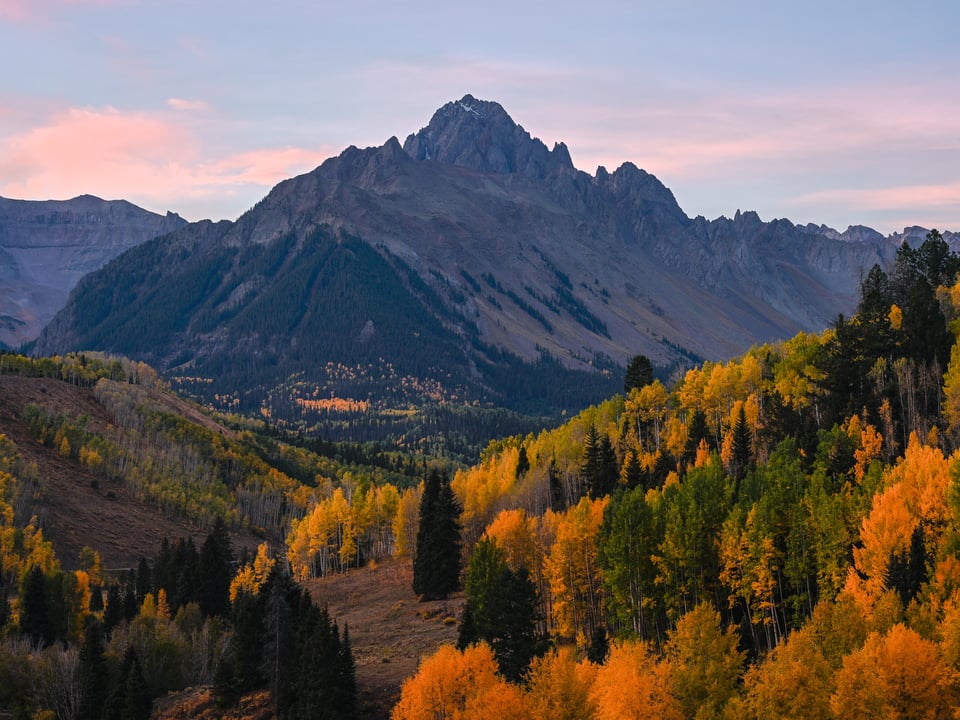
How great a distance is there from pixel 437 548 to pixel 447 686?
4821 cm

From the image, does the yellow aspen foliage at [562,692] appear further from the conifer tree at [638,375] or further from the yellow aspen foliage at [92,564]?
the yellow aspen foliage at [92,564]

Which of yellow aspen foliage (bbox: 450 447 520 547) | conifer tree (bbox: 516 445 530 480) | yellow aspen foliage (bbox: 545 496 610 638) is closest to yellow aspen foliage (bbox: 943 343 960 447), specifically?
yellow aspen foliage (bbox: 545 496 610 638)

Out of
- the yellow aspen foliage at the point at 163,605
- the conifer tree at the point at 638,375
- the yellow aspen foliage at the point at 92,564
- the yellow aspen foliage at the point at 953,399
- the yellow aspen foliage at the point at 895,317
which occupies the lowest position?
the yellow aspen foliage at the point at 92,564

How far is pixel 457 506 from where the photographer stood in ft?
403

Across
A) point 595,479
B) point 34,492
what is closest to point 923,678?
point 595,479

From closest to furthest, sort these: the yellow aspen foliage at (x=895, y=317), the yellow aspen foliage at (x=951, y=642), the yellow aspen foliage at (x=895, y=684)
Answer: the yellow aspen foliage at (x=895, y=684)
the yellow aspen foliage at (x=951, y=642)
the yellow aspen foliage at (x=895, y=317)

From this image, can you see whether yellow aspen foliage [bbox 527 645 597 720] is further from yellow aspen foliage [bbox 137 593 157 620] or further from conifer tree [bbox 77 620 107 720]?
yellow aspen foliage [bbox 137 593 157 620]

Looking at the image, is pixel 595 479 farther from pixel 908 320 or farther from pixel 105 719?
pixel 105 719

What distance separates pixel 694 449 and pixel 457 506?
102 feet

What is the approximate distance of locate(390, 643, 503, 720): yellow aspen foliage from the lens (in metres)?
70.4

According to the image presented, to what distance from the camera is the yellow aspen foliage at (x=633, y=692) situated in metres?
63.7

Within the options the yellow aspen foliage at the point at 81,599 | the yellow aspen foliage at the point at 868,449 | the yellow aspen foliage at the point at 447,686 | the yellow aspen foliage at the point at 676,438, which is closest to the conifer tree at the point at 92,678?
the yellow aspen foliage at the point at 81,599

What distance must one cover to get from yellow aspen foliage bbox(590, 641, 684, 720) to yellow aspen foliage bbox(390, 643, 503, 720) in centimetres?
822

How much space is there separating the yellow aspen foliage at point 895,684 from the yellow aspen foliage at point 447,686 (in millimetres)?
23693
